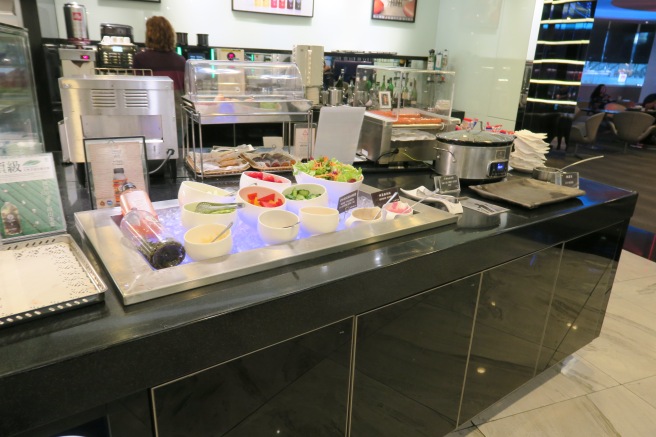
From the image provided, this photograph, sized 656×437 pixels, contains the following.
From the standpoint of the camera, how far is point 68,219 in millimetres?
1451

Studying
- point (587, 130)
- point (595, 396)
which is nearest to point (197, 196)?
point (595, 396)

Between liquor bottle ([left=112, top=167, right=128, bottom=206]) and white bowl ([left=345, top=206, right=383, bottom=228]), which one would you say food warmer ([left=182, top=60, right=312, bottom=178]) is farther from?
white bowl ([left=345, top=206, right=383, bottom=228])

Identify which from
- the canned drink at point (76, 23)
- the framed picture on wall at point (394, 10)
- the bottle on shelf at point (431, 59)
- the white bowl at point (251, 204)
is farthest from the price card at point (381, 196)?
the bottle on shelf at point (431, 59)

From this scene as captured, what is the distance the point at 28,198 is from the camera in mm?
1131

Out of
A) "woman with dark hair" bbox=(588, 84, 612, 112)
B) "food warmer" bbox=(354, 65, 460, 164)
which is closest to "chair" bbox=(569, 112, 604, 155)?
"woman with dark hair" bbox=(588, 84, 612, 112)

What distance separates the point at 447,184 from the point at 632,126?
225 inches

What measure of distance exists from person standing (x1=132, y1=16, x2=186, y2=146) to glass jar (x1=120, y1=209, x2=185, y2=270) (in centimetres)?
276

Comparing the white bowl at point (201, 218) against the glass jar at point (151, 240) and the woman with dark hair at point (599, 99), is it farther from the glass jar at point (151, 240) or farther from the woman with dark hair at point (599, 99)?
the woman with dark hair at point (599, 99)

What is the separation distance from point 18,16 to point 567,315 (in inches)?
180

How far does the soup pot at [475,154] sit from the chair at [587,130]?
15.7 feet

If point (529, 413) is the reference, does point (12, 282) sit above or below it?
above

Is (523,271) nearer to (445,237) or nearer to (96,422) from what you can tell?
(445,237)

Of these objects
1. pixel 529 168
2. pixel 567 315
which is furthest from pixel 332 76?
pixel 567 315

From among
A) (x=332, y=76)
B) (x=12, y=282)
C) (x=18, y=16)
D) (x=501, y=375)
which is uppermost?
(x=18, y=16)
